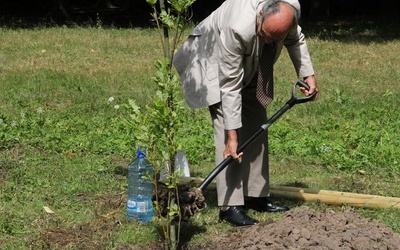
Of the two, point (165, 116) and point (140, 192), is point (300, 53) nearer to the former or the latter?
point (165, 116)

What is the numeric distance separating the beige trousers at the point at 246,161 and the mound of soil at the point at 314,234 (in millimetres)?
326

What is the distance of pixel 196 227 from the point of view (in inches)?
215

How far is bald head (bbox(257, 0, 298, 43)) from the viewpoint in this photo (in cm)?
472

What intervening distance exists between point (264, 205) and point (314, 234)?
108cm

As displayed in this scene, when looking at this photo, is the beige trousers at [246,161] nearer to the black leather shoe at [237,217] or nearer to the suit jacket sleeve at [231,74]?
the black leather shoe at [237,217]

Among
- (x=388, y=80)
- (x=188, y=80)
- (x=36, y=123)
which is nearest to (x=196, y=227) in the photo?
(x=188, y=80)

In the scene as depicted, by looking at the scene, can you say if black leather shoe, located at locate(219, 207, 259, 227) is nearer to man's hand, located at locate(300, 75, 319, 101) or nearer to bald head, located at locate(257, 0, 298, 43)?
man's hand, located at locate(300, 75, 319, 101)

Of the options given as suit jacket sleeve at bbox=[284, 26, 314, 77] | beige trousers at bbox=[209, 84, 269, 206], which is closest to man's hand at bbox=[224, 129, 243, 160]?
beige trousers at bbox=[209, 84, 269, 206]

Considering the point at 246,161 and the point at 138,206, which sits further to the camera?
the point at 246,161

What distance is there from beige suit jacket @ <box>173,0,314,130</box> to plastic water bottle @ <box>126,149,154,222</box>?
0.64 metres

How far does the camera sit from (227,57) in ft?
16.2

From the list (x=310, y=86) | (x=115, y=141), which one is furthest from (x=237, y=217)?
(x=115, y=141)

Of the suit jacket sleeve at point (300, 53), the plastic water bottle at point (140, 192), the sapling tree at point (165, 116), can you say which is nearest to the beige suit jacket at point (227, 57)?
the suit jacket sleeve at point (300, 53)

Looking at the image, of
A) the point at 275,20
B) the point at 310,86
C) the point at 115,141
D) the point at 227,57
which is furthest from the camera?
the point at 115,141
